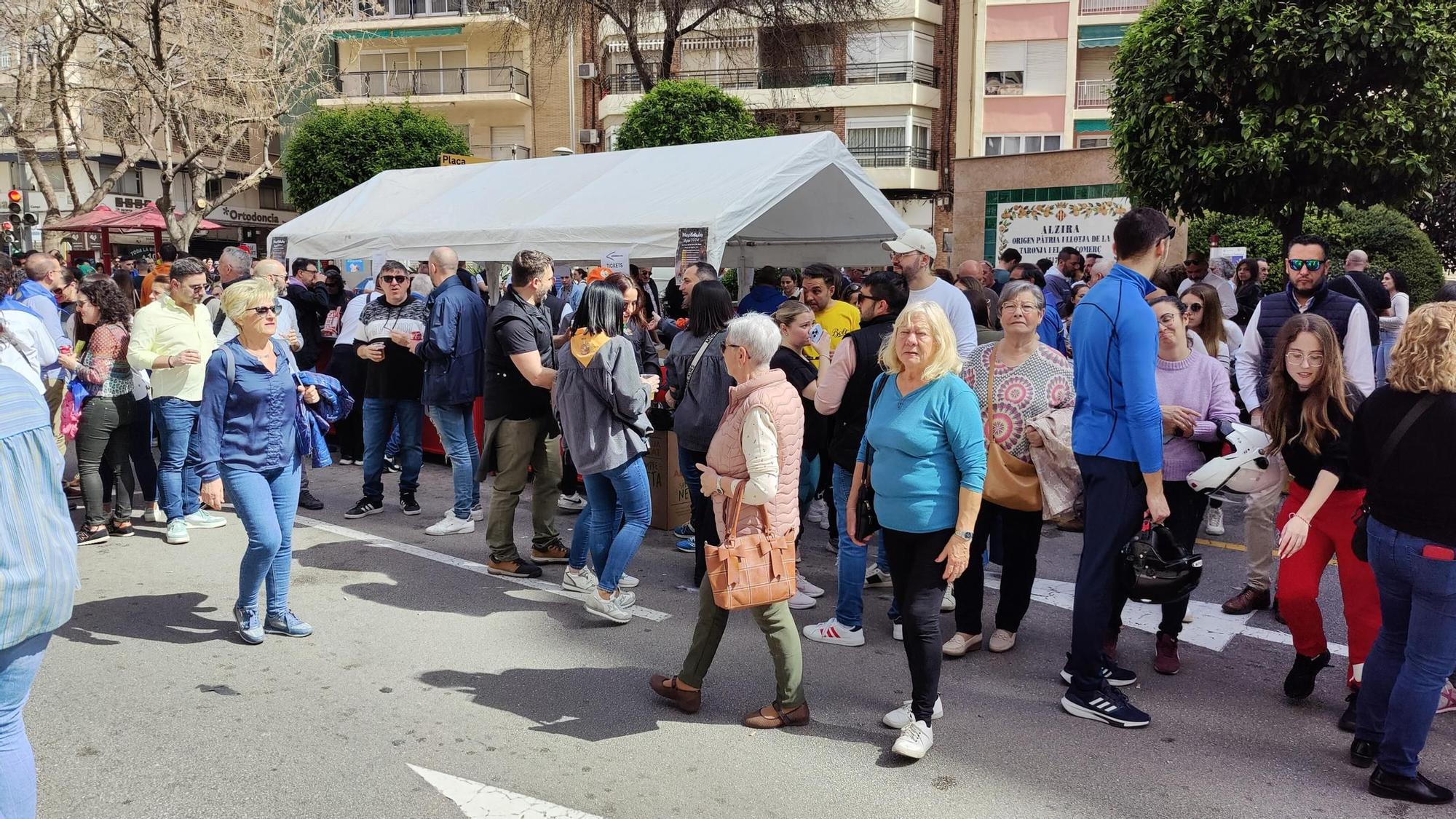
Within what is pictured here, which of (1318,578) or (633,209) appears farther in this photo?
(633,209)

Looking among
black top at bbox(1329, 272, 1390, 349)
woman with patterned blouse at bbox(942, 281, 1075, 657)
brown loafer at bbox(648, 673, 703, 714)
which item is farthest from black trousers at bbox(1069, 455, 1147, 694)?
black top at bbox(1329, 272, 1390, 349)

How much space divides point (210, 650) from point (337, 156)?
32.3 metres

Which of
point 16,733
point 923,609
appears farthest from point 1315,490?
point 16,733

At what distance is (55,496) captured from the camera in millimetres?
2820

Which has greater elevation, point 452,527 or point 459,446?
point 459,446

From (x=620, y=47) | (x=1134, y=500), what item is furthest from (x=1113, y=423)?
(x=620, y=47)

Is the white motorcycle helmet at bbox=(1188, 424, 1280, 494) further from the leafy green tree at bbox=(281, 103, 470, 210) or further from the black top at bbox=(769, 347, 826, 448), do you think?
the leafy green tree at bbox=(281, 103, 470, 210)

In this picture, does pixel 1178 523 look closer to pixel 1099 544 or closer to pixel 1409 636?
pixel 1099 544

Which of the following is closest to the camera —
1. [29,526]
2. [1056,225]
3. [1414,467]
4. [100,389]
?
[29,526]

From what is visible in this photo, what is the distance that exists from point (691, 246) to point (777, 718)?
18.8 ft

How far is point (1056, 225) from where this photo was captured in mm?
Answer: 18344

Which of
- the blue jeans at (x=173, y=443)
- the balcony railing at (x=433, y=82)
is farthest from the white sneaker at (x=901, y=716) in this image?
the balcony railing at (x=433, y=82)

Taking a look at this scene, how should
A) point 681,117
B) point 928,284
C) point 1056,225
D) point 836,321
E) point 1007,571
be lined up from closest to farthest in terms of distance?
point 1007,571 → point 928,284 → point 836,321 → point 1056,225 → point 681,117

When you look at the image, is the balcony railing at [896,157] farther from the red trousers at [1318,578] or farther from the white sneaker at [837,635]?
the red trousers at [1318,578]
